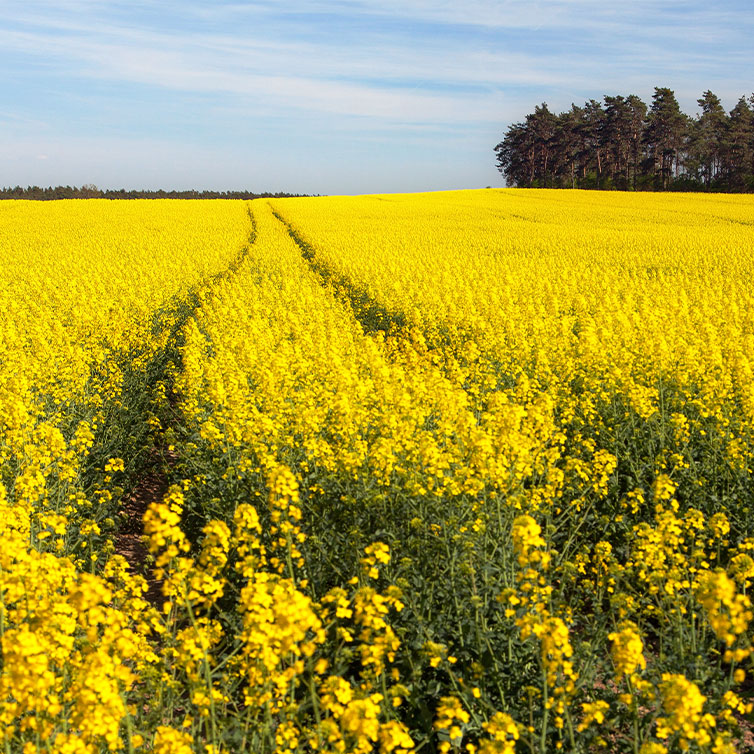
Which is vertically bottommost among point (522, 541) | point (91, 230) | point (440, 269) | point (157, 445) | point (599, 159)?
point (157, 445)

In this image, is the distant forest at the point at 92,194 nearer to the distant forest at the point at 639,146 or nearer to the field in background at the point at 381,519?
the distant forest at the point at 639,146

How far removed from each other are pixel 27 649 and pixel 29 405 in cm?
526

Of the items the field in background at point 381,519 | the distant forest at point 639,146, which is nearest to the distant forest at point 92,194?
the distant forest at point 639,146

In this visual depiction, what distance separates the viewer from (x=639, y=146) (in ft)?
238

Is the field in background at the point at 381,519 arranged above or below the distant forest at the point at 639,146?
below

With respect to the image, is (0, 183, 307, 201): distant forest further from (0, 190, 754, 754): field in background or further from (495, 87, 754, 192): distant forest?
(0, 190, 754, 754): field in background

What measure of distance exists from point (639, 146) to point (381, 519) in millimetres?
77560

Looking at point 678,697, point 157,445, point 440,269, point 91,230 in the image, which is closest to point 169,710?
point 678,697

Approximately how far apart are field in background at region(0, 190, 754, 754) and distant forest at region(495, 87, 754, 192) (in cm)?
5821

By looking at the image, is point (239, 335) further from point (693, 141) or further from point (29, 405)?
point (693, 141)

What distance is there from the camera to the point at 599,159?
7544 cm

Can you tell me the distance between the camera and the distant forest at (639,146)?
65.4 metres

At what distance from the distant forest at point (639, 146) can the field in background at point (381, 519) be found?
58.2 metres

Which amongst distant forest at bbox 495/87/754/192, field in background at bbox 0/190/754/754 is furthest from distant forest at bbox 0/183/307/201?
field in background at bbox 0/190/754/754
